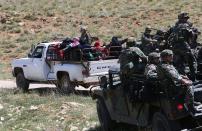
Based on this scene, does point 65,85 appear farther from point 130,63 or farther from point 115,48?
point 130,63

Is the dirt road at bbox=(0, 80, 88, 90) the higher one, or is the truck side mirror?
the truck side mirror

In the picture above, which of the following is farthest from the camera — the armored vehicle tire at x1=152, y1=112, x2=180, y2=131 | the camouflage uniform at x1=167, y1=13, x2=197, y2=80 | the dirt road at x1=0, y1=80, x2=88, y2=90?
the dirt road at x1=0, y1=80, x2=88, y2=90

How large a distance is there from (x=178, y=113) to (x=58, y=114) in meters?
5.06

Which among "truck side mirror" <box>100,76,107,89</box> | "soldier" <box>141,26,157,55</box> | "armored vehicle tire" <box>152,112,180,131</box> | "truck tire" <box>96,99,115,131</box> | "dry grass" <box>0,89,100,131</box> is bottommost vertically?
"dry grass" <box>0,89,100,131</box>

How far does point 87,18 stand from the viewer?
133 ft

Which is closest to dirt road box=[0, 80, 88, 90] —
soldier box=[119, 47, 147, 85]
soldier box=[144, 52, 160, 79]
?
soldier box=[119, 47, 147, 85]

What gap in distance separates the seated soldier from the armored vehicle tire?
1.39ft

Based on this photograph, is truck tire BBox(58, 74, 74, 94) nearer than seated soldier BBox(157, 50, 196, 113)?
No

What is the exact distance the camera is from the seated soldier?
827 cm

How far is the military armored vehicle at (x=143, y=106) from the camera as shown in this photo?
838 centimetres

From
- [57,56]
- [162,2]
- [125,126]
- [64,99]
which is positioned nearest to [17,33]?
[162,2]

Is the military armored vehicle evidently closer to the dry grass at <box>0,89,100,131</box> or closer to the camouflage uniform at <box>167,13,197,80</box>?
the dry grass at <box>0,89,100,131</box>

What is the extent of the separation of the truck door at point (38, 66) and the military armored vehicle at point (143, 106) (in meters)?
7.28

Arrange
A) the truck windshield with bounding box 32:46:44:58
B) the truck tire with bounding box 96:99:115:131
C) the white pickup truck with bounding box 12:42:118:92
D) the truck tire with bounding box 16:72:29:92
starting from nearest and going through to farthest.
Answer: the truck tire with bounding box 96:99:115:131 < the white pickup truck with bounding box 12:42:118:92 < the truck windshield with bounding box 32:46:44:58 < the truck tire with bounding box 16:72:29:92
